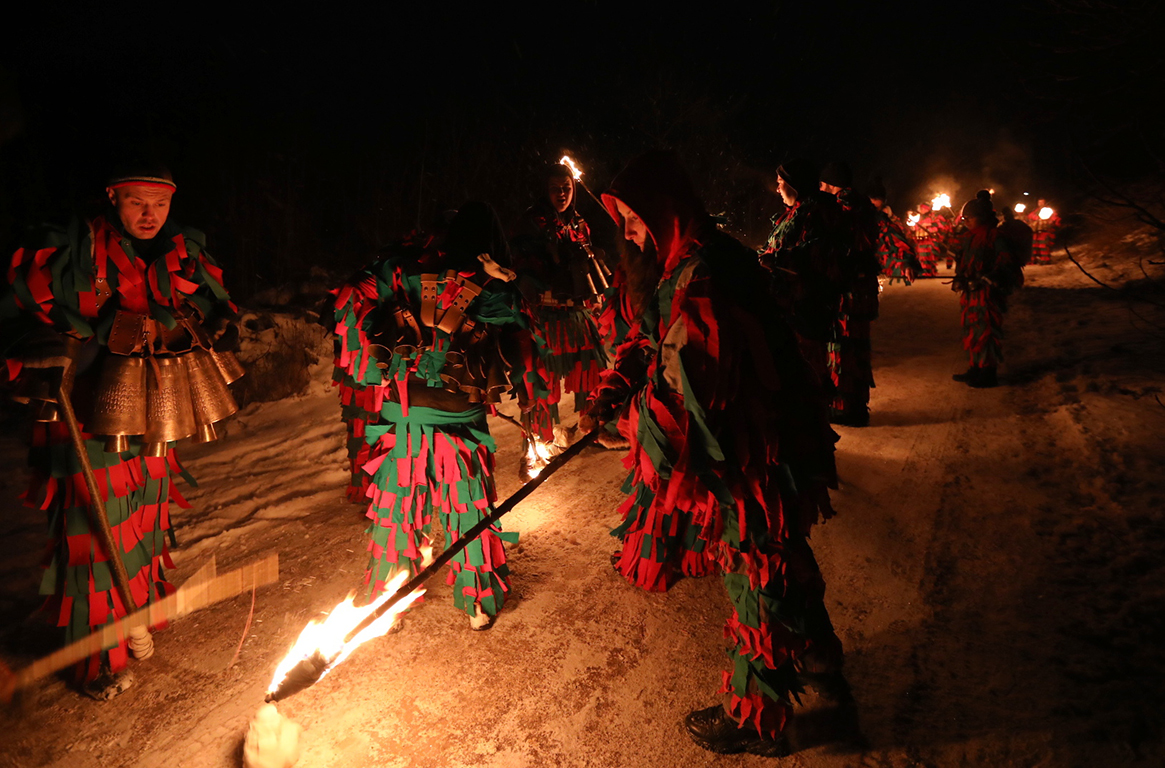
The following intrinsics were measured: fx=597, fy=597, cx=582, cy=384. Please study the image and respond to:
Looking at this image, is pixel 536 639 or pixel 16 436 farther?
pixel 16 436

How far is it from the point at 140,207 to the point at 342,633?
85.7 inches

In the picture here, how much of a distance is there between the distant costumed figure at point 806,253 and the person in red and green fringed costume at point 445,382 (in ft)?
8.70

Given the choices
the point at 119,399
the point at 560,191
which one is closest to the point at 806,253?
the point at 560,191

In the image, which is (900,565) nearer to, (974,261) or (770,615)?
(770,615)

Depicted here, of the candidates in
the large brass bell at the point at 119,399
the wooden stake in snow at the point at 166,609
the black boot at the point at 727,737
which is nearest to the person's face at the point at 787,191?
the black boot at the point at 727,737

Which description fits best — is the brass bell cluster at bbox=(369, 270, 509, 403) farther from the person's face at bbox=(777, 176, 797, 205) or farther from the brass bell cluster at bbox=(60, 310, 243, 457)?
the person's face at bbox=(777, 176, 797, 205)

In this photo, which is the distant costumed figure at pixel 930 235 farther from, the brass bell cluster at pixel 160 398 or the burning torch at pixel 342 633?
the brass bell cluster at pixel 160 398

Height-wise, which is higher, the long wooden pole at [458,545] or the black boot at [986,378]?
the long wooden pole at [458,545]

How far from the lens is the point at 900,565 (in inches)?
152

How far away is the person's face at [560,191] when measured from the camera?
5.87 meters

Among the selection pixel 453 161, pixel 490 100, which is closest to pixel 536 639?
pixel 453 161

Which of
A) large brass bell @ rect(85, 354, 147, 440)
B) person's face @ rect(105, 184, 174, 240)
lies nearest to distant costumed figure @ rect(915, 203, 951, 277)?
person's face @ rect(105, 184, 174, 240)

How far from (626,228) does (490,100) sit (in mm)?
15098

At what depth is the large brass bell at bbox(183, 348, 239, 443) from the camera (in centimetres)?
304
